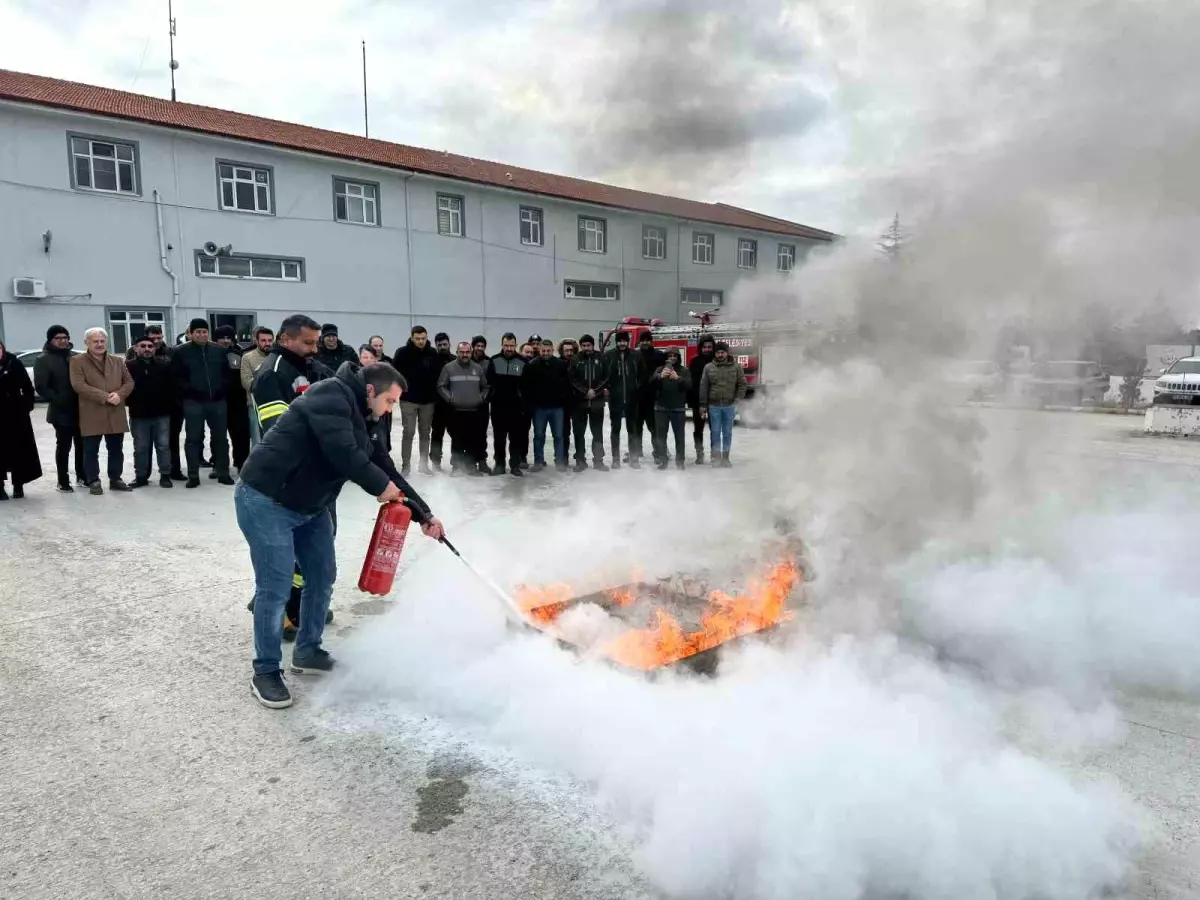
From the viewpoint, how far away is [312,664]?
372cm

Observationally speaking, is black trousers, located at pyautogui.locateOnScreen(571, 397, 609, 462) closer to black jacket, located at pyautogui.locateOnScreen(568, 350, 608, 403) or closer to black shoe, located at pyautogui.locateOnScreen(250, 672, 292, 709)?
black jacket, located at pyautogui.locateOnScreen(568, 350, 608, 403)

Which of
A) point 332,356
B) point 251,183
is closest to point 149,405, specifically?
point 332,356

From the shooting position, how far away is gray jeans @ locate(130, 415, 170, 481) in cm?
800

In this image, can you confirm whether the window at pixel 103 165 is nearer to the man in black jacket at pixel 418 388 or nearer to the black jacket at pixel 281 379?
the man in black jacket at pixel 418 388

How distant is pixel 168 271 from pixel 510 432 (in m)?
14.1

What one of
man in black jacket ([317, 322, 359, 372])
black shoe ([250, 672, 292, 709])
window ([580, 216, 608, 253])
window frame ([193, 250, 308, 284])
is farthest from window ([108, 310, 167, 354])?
black shoe ([250, 672, 292, 709])

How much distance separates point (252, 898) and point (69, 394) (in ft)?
23.1

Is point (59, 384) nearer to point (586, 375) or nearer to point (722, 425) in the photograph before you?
point (586, 375)

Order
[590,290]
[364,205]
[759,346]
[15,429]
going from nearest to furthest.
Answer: [15,429]
[759,346]
[364,205]
[590,290]

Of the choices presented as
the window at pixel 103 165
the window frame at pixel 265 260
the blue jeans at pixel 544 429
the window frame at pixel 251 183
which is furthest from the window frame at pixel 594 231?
the blue jeans at pixel 544 429

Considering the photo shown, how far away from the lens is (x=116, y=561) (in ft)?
18.0

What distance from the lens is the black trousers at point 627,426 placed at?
1003 centimetres

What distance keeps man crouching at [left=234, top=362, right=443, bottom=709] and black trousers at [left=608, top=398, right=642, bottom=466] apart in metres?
6.38

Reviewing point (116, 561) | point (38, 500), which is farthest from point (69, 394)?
point (116, 561)
